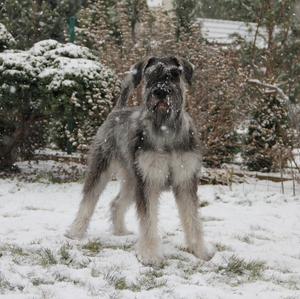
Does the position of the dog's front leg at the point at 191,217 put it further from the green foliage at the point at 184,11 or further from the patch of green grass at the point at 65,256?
the green foliage at the point at 184,11

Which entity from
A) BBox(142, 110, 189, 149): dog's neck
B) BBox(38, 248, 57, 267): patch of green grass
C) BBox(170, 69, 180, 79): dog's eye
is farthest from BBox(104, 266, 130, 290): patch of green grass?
BBox(170, 69, 180, 79): dog's eye

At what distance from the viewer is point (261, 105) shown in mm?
9812

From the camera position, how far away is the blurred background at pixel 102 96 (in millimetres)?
8305

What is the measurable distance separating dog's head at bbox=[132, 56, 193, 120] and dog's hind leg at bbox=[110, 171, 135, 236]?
1.23 m

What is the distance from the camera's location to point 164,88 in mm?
4402

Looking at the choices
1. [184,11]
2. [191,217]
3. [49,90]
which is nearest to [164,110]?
[191,217]

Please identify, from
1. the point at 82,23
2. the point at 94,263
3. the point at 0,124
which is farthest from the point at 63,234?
the point at 82,23

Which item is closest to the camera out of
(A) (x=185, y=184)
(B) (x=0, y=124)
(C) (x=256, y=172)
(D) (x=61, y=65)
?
(A) (x=185, y=184)

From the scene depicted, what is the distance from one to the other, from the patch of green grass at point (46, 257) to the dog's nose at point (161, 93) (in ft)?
5.35

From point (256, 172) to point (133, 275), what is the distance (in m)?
6.01

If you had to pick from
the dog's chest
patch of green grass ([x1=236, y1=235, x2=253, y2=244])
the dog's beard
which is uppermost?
the dog's beard

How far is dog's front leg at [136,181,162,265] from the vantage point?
467cm

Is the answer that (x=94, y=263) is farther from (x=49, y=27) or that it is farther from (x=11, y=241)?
(x=49, y=27)

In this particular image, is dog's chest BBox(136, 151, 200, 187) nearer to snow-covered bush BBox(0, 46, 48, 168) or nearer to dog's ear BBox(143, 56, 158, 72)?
dog's ear BBox(143, 56, 158, 72)
